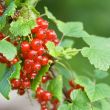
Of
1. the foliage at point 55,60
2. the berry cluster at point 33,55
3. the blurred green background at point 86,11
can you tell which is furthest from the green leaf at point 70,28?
the blurred green background at point 86,11

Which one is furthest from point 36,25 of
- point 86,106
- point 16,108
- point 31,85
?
point 16,108

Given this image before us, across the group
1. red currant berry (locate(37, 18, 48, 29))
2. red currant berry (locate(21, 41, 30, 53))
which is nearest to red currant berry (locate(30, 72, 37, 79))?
red currant berry (locate(21, 41, 30, 53))

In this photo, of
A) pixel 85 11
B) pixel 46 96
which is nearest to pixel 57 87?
pixel 46 96

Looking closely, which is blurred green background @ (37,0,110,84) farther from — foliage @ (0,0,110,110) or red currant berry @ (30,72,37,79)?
red currant berry @ (30,72,37,79)

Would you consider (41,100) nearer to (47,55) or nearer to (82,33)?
(47,55)

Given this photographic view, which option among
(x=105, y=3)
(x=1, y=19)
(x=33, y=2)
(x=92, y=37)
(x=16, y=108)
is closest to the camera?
(x=1, y=19)

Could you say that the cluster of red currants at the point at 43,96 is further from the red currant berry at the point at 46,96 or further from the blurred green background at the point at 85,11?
the blurred green background at the point at 85,11

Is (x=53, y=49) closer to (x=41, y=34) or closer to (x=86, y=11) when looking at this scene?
(x=41, y=34)
